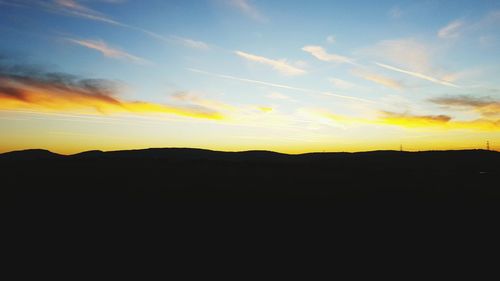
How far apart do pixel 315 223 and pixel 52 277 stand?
40.8ft

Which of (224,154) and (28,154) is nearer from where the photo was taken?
(28,154)

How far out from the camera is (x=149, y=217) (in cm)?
1858

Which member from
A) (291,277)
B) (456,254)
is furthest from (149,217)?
(456,254)

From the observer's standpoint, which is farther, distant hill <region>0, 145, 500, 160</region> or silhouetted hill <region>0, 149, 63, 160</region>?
distant hill <region>0, 145, 500, 160</region>

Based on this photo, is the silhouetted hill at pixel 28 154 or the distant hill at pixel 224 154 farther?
the distant hill at pixel 224 154

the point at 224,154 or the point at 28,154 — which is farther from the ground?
the point at 224,154

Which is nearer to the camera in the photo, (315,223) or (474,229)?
(474,229)

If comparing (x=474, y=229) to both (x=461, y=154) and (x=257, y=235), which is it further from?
(x=461, y=154)

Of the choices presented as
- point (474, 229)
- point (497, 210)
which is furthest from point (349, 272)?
point (497, 210)

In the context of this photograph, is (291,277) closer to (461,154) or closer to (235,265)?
(235,265)

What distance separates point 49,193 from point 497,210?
34.0 meters

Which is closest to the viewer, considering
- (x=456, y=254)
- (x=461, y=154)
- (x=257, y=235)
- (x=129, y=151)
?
(x=456, y=254)

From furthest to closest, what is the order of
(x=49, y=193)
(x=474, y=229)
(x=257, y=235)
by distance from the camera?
(x=49, y=193) < (x=474, y=229) < (x=257, y=235)

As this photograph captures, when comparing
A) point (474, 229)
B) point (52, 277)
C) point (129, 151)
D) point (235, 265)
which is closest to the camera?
point (52, 277)
